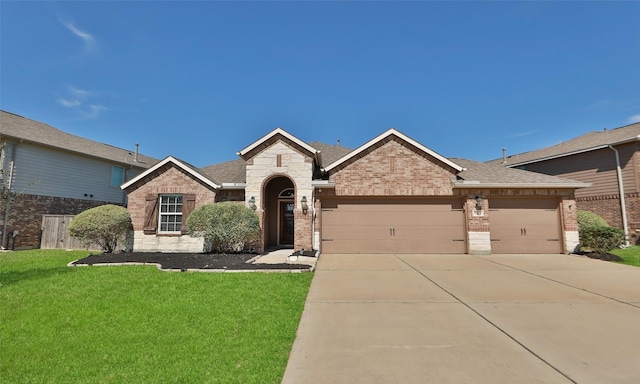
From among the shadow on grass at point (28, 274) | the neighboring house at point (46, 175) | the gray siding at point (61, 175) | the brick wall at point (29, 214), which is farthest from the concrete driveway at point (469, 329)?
the gray siding at point (61, 175)

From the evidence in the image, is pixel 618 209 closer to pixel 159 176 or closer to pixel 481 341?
pixel 481 341

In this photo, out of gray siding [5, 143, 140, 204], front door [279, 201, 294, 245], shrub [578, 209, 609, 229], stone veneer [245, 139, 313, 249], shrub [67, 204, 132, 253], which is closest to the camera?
shrub [67, 204, 132, 253]

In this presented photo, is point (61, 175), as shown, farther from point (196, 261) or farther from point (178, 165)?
point (196, 261)

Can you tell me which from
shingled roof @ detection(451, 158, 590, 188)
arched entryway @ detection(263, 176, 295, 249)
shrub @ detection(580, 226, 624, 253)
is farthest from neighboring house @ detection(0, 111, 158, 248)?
shrub @ detection(580, 226, 624, 253)

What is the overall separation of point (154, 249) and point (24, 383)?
36.0 ft

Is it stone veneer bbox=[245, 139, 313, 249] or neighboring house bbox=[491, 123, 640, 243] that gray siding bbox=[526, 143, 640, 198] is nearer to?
neighboring house bbox=[491, 123, 640, 243]

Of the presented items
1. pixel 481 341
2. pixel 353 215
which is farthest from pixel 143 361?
pixel 353 215

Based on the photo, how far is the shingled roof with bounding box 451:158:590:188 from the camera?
13.1m

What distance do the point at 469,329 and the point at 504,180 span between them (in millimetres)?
10690

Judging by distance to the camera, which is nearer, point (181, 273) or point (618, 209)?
point (181, 273)

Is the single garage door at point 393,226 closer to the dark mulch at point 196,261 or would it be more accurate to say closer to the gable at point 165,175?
the dark mulch at point 196,261

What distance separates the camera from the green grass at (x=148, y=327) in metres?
3.49

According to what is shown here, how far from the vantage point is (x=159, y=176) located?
14.0 meters

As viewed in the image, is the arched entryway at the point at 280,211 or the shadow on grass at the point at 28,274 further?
the arched entryway at the point at 280,211
